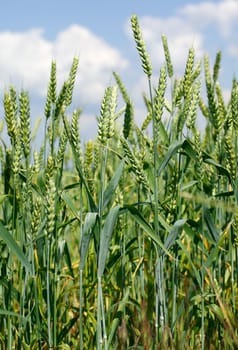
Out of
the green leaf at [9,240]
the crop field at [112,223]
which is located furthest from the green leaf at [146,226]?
the green leaf at [9,240]

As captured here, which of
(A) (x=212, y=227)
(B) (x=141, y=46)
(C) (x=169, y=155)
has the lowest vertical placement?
(A) (x=212, y=227)

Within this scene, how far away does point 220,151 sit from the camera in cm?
252

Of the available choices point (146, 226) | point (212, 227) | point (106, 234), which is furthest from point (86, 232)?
point (212, 227)

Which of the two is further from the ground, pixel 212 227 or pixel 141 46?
pixel 141 46

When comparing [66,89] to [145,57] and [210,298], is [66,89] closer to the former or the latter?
[145,57]

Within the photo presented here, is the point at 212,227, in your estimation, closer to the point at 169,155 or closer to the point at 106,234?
the point at 169,155

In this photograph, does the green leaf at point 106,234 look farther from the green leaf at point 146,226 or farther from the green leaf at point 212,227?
the green leaf at point 212,227

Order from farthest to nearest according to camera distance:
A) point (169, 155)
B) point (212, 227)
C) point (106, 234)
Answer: point (212, 227) → point (169, 155) → point (106, 234)

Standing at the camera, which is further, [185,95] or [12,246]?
[185,95]

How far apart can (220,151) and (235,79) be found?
0.97 ft

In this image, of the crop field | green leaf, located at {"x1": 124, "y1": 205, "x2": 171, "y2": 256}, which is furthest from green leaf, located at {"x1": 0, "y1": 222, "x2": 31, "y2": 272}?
green leaf, located at {"x1": 124, "y1": 205, "x2": 171, "y2": 256}

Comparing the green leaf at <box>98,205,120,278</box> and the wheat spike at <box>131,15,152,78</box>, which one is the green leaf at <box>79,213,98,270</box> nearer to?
the green leaf at <box>98,205,120,278</box>

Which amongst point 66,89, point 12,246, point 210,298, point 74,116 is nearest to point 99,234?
point 12,246

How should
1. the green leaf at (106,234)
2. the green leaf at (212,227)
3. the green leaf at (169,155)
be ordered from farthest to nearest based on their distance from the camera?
the green leaf at (212,227), the green leaf at (169,155), the green leaf at (106,234)
